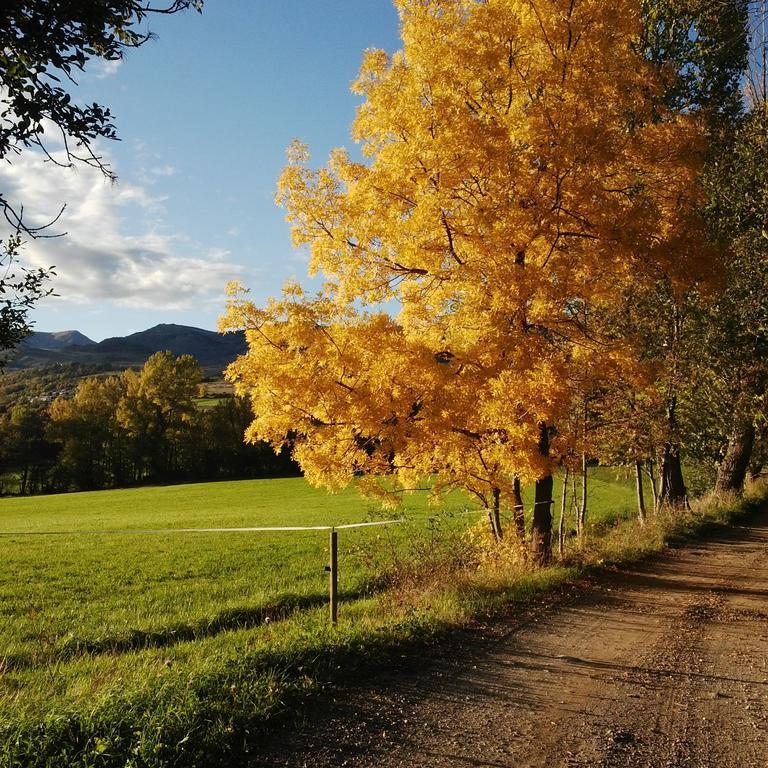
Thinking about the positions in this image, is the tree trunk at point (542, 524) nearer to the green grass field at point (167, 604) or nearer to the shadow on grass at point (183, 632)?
the green grass field at point (167, 604)

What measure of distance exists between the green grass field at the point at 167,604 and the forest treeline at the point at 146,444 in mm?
36047

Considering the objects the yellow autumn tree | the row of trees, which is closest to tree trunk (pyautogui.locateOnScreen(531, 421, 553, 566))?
the row of trees

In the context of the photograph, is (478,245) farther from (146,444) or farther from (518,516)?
(146,444)

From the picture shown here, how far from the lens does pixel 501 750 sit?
4.01m

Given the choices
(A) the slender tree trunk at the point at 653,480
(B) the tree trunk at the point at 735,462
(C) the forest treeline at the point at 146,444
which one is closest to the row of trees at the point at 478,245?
(A) the slender tree trunk at the point at 653,480

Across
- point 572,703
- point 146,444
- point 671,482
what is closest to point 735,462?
point 671,482

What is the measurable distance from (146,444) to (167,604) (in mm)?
59506

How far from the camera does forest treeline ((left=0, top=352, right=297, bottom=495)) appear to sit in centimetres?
6650

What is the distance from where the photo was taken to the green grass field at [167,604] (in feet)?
16.2

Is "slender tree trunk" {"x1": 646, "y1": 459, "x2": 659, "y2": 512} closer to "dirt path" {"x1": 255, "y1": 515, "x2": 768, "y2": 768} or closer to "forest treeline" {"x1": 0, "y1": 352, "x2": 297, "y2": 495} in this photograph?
"dirt path" {"x1": 255, "y1": 515, "x2": 768, "y2": 768}

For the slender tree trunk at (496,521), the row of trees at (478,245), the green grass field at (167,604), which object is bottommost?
the green grass field at (167,604)

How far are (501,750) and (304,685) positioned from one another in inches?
67.0

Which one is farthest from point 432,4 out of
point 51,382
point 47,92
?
point 51,382

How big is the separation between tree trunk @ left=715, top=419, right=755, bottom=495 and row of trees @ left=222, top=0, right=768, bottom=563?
1350 cm
